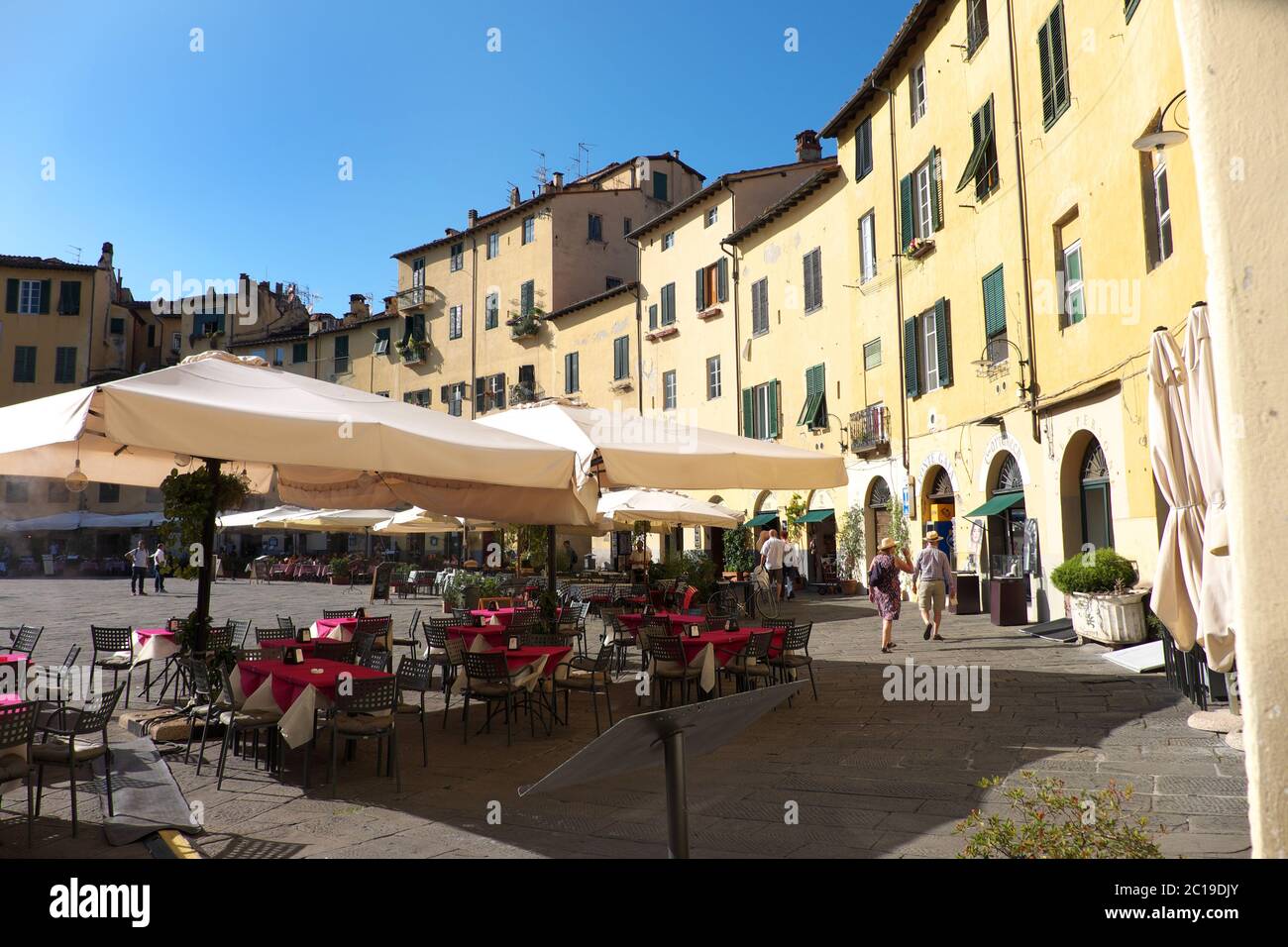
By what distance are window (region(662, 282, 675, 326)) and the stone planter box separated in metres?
19.7

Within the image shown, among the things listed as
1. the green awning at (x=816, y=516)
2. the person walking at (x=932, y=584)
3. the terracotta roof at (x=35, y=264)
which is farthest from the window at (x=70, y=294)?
the person walking at (x=932, y=584)

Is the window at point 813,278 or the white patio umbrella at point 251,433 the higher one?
the window at point 813,278

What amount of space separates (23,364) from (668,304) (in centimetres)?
3136

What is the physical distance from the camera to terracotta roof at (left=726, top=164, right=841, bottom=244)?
22406 mm

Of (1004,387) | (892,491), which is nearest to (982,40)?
(1004,387)

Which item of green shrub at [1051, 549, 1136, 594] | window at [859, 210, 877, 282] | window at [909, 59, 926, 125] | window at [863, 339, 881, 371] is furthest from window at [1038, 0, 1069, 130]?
window at [863, 339, 881, 371]

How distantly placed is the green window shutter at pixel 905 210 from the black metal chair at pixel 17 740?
1769 centimetres

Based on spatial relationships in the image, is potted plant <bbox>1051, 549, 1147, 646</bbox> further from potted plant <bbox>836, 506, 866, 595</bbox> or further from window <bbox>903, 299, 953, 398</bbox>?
potted plant <bbox>836, 506, 866, 595</bbox>

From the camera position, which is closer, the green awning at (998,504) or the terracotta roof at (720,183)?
the green awning at (998,504)

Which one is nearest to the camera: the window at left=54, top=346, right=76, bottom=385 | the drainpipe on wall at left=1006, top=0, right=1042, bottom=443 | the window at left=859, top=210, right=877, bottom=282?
the drainpipe on wall at left=1006, top=0, right=1042, bottom=443

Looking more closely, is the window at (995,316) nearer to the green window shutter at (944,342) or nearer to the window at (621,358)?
the green window shutter at (944,342)

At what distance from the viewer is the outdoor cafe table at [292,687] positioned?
5957mm
